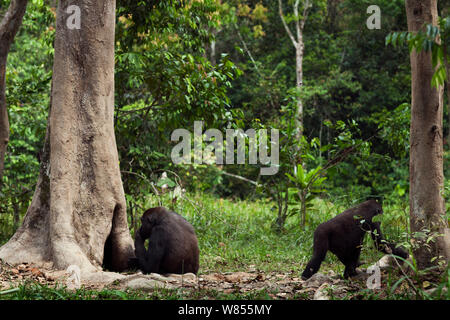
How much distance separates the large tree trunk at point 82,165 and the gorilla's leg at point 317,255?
234 cm

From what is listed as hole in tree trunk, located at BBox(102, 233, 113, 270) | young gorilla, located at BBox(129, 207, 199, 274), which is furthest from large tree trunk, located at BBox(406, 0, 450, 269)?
hole in tree trunk, located at BBox(102, 233, 113, 270)

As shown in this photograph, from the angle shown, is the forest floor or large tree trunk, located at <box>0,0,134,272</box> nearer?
the forest floor

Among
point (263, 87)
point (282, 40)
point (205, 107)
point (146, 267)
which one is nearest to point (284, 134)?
point (205, 107)

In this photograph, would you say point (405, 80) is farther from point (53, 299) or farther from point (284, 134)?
point (53, 299)

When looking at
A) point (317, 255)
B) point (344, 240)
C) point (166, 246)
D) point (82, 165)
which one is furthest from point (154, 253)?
point (344, 240)

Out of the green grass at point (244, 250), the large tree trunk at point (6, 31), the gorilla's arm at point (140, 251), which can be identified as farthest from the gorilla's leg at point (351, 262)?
the large tree trunk at point (6, 31)

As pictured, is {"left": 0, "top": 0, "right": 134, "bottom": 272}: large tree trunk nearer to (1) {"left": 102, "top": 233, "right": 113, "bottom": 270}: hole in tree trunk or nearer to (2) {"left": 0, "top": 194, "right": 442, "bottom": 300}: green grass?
(1) {"left": 102, "top": 233, "right": 113, "bottom": 270}: hole in tree trunk

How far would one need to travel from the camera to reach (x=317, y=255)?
5711 mm

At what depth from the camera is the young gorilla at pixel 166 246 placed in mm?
5754

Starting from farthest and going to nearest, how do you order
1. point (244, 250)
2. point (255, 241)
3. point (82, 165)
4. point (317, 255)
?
1. point (255, 241)
2. point (244, 250)
3. point (82, 165)
4. point (317, 255)

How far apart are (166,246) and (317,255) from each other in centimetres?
181

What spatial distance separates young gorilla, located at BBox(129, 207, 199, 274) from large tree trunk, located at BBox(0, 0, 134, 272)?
626mm

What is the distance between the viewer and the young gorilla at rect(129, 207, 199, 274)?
18.9 feet

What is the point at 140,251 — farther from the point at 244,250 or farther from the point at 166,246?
the point at 244,250
